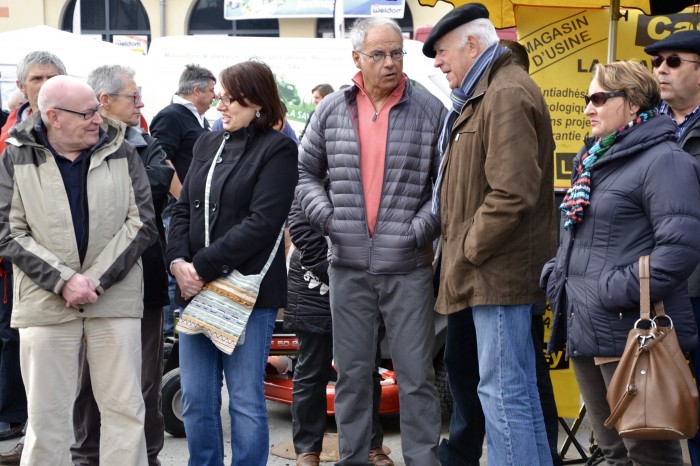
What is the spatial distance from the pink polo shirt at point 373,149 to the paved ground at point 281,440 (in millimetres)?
1574

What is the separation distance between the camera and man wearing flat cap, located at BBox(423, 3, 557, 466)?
13.1 feet

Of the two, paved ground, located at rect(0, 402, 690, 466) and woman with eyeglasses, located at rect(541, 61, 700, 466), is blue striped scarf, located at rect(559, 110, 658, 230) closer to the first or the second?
woman with eyeglasses, located at rect(541, 61, 700, 466)

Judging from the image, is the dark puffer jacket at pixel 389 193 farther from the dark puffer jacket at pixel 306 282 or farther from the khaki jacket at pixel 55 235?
the khaki jacket at pixel 55 235

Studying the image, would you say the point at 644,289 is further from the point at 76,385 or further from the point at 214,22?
the point at 214,22

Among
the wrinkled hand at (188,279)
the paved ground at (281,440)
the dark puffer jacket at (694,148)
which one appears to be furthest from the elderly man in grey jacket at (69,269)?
the dark puffer jacket at (694,148)

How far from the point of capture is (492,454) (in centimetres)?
425

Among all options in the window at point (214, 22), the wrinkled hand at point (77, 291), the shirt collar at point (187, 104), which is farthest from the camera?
the window at point (214, 22)

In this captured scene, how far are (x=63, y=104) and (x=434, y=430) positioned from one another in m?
2.18

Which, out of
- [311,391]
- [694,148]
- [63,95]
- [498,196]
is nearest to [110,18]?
[311,391]

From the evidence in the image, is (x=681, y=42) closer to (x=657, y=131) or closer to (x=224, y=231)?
(x=657, y=131)

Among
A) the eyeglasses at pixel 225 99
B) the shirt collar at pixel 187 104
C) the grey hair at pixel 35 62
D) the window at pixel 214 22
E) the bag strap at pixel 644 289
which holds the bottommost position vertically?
the bag strap at pixel 644 289

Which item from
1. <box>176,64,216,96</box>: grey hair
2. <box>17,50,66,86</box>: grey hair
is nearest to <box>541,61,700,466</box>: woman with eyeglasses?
<box>17,50,66,86</box>: grey hair

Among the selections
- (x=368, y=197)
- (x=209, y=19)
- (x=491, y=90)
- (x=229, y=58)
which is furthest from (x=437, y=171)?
(x=209, y=19)

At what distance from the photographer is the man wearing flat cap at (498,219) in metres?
4.00
